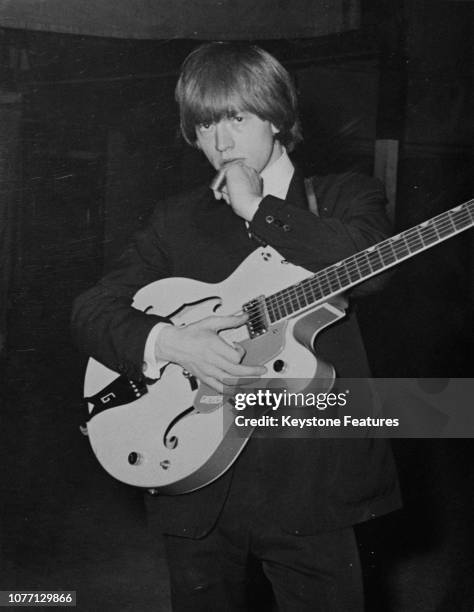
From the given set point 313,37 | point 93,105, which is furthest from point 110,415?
point 313,37

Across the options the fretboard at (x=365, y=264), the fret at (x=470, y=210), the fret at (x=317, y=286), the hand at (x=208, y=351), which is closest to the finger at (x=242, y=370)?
the hand at (x=208, y=351)

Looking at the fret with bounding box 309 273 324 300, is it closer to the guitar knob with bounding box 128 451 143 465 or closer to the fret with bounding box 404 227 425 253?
the fret with bounding box 404 227 425 253

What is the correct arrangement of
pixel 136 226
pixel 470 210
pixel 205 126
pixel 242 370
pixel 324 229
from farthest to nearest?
pixel 136 226 → pixel 205 126 → pixel 242 370 → pixel 324 229 → pixel 470 210

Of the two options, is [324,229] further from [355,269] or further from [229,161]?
[229,161]

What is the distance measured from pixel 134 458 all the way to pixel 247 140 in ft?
2.63

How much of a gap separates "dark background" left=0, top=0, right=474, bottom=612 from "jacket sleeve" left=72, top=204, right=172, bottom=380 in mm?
63

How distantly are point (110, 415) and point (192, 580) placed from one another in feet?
1.44

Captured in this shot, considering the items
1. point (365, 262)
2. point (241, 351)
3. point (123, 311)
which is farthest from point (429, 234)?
point (123, 311)

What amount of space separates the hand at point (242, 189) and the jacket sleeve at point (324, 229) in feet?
0.11

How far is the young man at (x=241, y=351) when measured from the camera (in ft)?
5.55

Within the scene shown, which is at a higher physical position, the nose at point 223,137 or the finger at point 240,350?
the nose at point 223,137

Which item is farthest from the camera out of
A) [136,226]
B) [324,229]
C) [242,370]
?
[136,226]

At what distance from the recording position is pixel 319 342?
171cm

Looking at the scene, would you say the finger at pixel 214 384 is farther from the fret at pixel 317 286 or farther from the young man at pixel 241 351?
the fret at pixel 317 286
